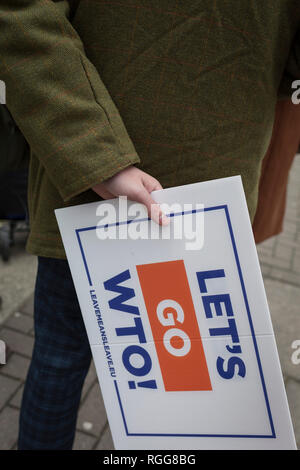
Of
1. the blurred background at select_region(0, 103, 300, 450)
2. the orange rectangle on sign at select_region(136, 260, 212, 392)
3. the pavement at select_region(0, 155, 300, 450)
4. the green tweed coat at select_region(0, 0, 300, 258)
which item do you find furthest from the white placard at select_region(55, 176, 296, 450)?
the pavement at select_region(0, 155, 300, 450)

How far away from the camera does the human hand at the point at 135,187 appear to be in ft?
3.13

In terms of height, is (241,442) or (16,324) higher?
(241,442)

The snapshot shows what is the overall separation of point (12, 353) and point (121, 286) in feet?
4.29

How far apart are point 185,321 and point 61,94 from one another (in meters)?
0.55

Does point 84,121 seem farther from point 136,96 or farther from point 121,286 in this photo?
point 121,286

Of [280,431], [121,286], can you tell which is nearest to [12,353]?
[121,286]

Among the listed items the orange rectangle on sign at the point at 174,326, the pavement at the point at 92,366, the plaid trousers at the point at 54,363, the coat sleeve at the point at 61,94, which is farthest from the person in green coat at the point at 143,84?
the pavement at the point at 92,366

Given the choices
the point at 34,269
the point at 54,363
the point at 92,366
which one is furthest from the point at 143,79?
the point at 34,269

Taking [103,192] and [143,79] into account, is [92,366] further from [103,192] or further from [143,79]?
[143,79]

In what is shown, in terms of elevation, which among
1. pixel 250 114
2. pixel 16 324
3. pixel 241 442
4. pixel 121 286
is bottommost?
pixel 16 324

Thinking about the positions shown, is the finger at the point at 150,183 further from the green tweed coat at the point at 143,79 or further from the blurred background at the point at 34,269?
the blurred background at the point at 34,269

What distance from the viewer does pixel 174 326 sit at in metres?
1.04
